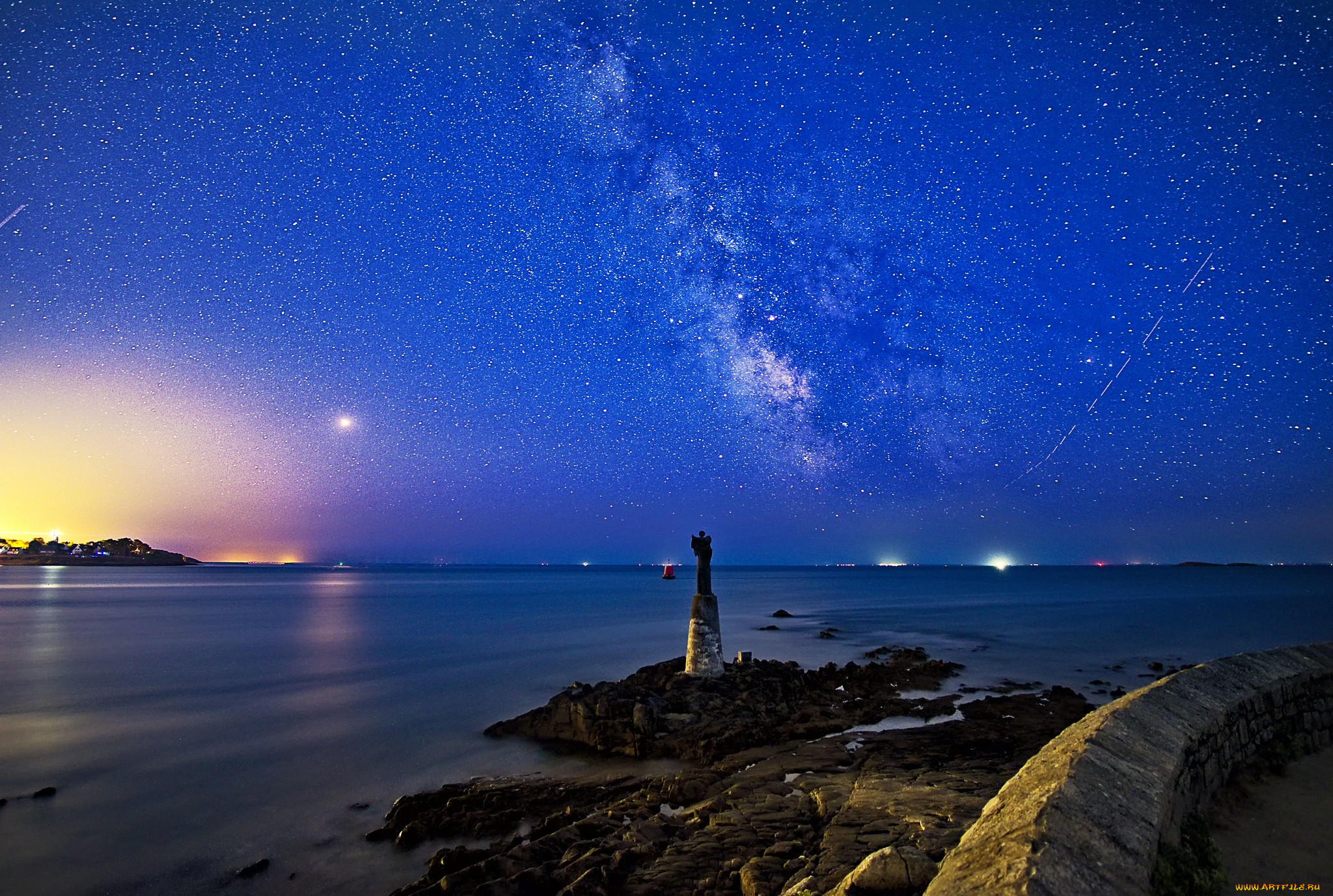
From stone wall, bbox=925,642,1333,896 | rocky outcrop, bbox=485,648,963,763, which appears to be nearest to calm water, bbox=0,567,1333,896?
rocky outcrop, bbox=485,648,963,763

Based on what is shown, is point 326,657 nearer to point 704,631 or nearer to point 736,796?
point 704,631

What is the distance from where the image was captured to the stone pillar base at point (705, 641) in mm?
15984

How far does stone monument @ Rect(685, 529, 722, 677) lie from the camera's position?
15.9m

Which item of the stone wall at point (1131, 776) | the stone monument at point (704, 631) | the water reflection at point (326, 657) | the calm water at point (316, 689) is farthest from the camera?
A: the water reflection at point (326, 657)

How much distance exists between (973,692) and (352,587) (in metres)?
105

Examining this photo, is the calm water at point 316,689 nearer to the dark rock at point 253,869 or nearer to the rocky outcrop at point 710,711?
the dark rock at point 253,869

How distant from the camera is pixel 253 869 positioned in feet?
27.8

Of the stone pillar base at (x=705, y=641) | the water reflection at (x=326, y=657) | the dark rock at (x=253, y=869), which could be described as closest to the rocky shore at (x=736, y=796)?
the stone pillar base at (x=705, y=641)

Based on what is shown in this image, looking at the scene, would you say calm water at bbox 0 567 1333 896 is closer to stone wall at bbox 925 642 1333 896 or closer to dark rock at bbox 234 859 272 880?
dark rock at bbox 234 859 272 880

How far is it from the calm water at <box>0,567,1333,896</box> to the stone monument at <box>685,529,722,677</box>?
4508 mm

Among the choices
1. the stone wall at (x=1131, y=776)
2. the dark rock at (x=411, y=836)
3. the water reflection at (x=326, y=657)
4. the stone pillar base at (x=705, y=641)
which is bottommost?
the water reflection at (x=326, y=657)

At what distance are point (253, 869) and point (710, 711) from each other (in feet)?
27.1

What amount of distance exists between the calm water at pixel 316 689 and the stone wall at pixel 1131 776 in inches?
288

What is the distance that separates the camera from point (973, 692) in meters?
17.2
